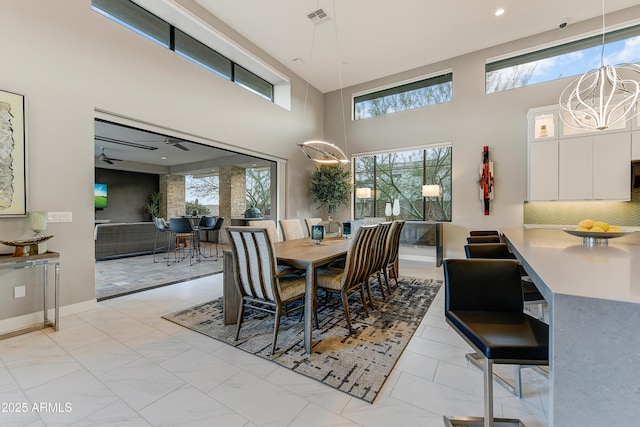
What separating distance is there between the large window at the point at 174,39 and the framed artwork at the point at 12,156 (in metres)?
1.59

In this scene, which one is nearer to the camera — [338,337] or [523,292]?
[523,292]

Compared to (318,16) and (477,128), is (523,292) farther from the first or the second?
(318,16)

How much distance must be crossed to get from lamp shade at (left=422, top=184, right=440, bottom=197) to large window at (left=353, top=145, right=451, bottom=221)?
1.55 feet

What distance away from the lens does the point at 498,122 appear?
16.8ft

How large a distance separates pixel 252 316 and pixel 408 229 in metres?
3.87

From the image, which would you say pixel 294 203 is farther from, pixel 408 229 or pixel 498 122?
pixel 498 122

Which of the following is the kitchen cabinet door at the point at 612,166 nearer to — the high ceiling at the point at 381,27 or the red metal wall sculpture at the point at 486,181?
the red metal wall sculpture at the point at 486,181

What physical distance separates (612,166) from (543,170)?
80 cm

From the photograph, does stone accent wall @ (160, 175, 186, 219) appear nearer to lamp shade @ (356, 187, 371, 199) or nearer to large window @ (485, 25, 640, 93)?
lamp shade @ (356, 187, 371, 199)

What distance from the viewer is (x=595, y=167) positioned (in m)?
4.18

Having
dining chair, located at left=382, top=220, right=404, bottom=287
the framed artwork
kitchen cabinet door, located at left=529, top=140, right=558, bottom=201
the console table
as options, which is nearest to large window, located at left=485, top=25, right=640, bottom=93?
kitchen cabinet door, located at left=529, top=140, right=558, bottom=201

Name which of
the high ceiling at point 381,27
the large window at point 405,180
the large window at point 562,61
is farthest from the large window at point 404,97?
the large window at point 405,180

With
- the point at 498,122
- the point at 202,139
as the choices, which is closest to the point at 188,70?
the point at 202,139

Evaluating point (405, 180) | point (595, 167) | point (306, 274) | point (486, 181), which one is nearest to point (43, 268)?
point (306, 274)
